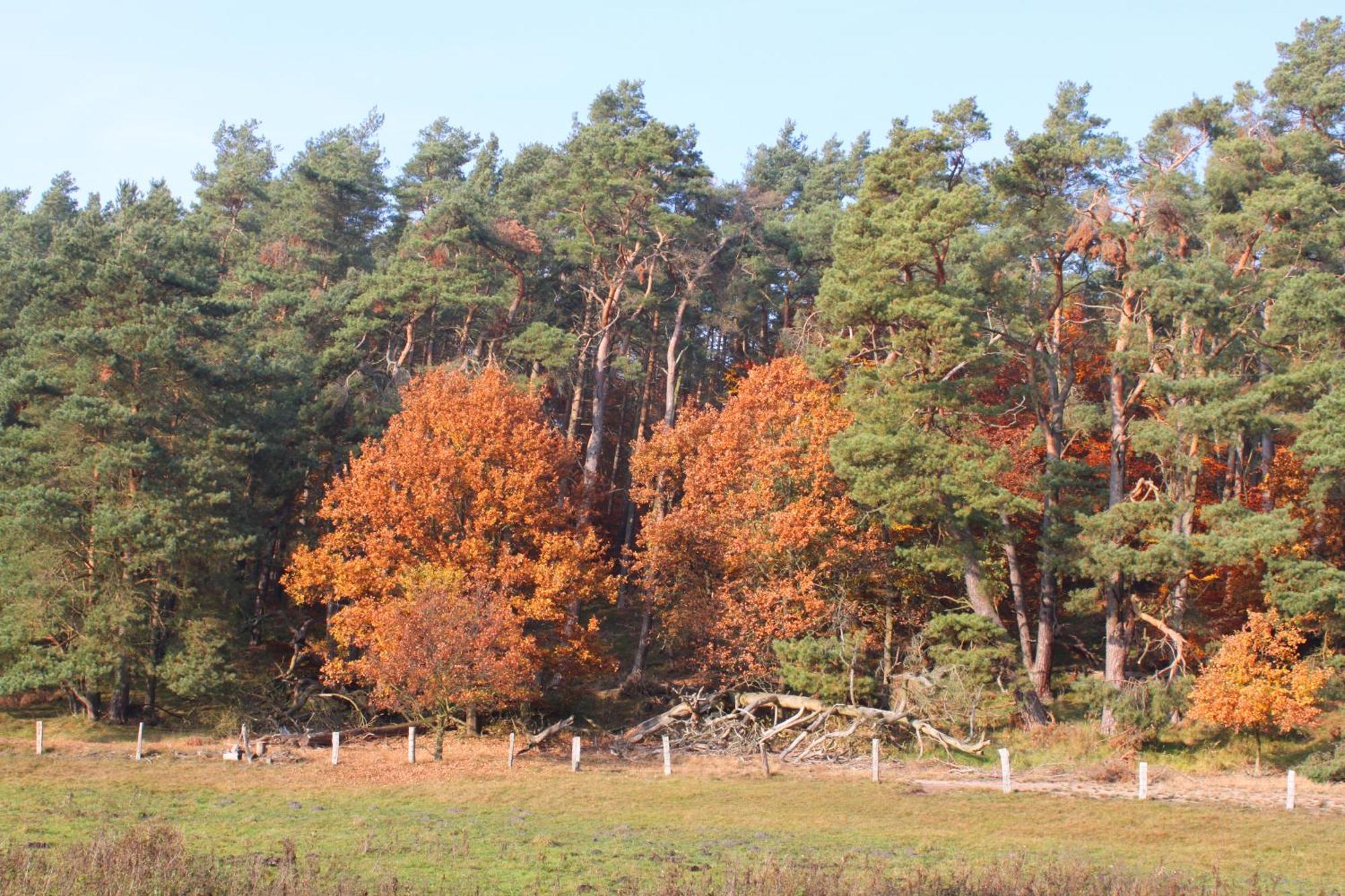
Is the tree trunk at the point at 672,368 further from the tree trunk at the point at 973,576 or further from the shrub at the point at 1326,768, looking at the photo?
the shrub at the point at 1326,768

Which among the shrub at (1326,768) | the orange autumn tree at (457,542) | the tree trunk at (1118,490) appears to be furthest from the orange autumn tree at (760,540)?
the shrub at (1326,768)

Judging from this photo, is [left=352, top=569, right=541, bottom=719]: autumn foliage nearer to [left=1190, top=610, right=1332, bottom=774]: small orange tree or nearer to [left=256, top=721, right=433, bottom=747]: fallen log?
[left=256, top=721, right=433, bottom=747]: fallen log

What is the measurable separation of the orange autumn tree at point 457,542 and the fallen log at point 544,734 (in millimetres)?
1330

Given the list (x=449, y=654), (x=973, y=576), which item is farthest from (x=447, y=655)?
(x=973, y=576)

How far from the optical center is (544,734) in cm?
3284

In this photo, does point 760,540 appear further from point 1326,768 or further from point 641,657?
point 1326,768

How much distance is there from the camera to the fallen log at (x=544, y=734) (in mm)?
32625

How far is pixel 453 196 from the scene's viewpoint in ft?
154

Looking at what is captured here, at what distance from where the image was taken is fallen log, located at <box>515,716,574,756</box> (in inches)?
1284

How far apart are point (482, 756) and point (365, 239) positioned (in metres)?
41.3

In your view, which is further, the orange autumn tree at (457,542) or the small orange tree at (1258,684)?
the orange autumn tree at (457,542)

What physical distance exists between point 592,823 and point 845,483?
666 inches

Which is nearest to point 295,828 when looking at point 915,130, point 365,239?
point 915,130

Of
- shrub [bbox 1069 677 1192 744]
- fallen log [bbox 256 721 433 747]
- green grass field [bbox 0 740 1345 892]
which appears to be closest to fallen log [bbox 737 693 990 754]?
shrub [bbox 1069 677 1192 744]
